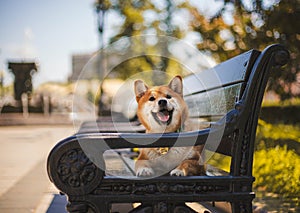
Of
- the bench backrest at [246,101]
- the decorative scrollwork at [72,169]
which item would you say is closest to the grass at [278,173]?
the bench backrest at [246,101]

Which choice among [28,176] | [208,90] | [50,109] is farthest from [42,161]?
[50,109]

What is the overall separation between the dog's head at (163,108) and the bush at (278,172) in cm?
230

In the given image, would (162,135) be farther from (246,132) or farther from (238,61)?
(238,61)

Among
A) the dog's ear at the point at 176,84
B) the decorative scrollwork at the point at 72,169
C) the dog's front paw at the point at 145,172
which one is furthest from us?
the dog's ear at the point at 176,84

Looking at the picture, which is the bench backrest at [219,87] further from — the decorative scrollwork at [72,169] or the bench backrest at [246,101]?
the decorative scrollwork at [72,169]

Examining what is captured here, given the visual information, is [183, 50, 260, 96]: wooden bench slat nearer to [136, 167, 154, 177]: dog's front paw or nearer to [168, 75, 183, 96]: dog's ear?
[168, 75, 183, 96]: dog's ear

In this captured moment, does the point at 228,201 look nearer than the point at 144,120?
Yes

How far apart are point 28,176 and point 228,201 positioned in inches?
185

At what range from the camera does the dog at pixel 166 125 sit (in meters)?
2.53

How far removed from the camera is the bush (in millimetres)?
4566

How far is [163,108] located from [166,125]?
101mm

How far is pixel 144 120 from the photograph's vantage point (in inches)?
105

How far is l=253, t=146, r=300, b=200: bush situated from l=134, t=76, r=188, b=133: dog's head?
7.55 ft

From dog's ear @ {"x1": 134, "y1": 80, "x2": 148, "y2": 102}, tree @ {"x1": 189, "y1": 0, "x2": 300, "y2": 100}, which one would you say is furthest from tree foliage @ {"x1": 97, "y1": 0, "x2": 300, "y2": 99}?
dog's ear @ {"x1": 134, "y1": 80, "x2": 148, "y2": 102}
